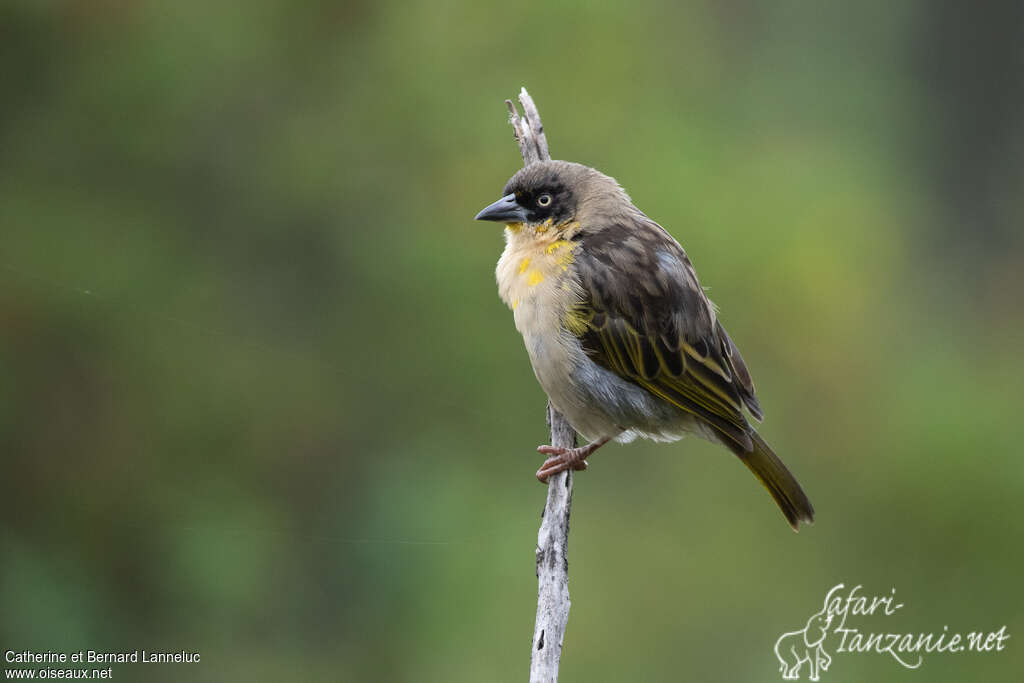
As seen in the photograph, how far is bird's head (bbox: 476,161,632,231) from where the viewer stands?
15.1ft

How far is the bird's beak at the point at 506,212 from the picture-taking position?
4.64m

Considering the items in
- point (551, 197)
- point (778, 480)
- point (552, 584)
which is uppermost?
point (551, 197)

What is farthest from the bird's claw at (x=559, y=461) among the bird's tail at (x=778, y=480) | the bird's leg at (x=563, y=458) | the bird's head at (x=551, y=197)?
the bird's head at (x=551, y=197)

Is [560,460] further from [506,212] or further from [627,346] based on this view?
[506,212]

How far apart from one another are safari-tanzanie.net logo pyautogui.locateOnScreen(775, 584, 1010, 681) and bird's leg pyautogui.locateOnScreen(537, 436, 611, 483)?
1.72m

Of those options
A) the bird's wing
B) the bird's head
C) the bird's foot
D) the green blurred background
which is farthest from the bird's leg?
the green blurred background

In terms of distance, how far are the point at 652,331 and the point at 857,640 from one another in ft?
7.68

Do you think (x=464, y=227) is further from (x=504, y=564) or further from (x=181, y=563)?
(x=181, y=563)

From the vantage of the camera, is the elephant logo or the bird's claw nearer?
the bird's claw

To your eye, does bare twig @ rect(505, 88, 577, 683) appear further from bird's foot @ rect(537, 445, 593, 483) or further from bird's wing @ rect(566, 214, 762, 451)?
bird's wing @ rect(566, 214, 762, 451)

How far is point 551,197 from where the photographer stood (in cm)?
462

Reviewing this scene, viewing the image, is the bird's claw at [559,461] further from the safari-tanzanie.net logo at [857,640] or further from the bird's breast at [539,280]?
the safari-tanzanie.net logo at [857,640]

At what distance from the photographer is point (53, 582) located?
5.85 m

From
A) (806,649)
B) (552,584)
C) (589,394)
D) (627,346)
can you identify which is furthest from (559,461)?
(806,649)
